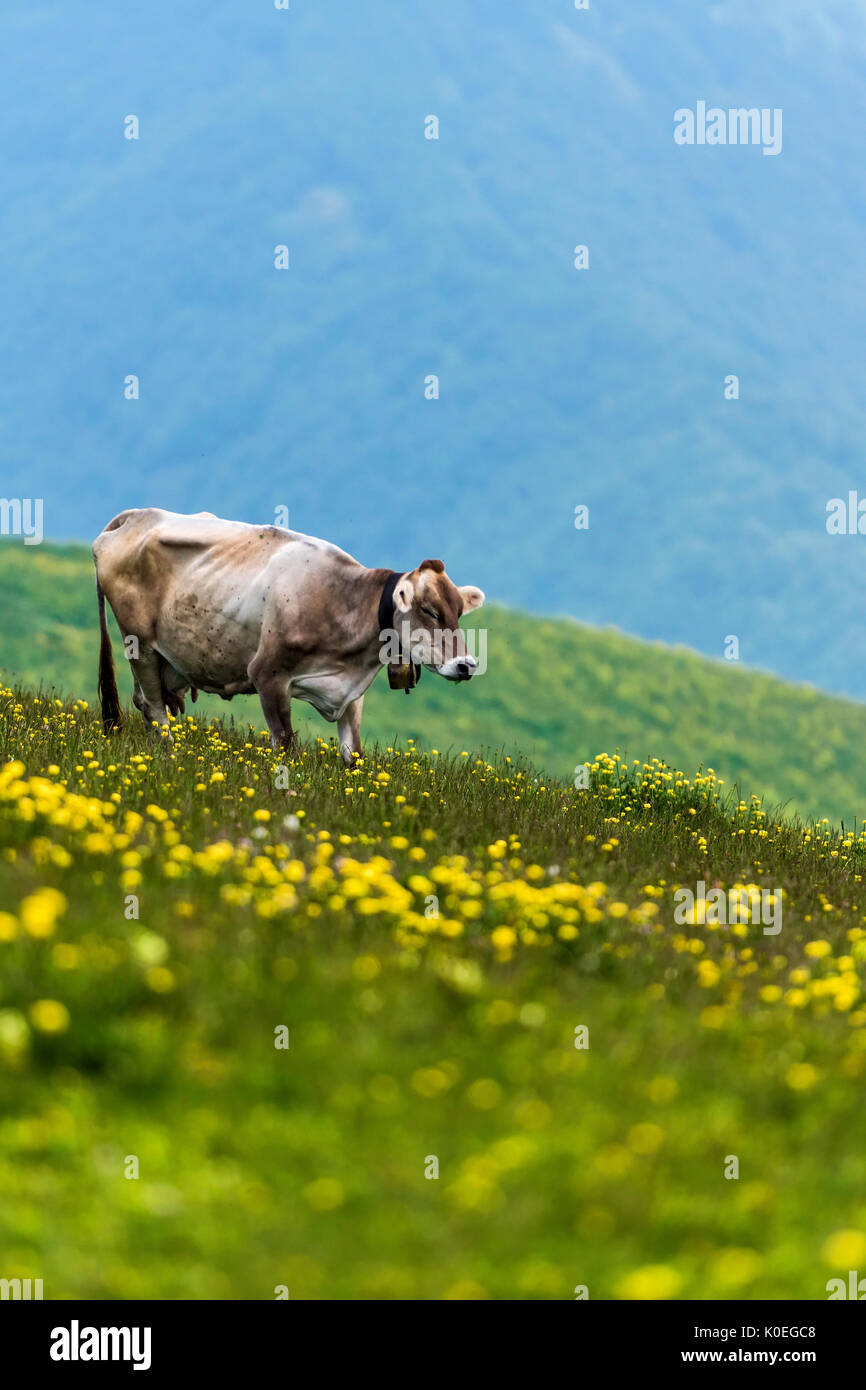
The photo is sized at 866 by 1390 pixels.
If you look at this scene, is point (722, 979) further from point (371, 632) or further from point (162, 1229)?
point (371, 632)

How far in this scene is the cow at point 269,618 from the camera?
1169 cm

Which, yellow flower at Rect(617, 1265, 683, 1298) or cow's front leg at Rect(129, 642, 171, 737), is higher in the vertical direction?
Result: cow's front leg at Rect(129, 642, 171, 737)

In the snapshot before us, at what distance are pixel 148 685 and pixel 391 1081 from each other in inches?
376

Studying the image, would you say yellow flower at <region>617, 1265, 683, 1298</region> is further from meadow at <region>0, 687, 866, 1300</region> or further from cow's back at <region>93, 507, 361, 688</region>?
cow's back at <region>93, 507, 361, 688</region>

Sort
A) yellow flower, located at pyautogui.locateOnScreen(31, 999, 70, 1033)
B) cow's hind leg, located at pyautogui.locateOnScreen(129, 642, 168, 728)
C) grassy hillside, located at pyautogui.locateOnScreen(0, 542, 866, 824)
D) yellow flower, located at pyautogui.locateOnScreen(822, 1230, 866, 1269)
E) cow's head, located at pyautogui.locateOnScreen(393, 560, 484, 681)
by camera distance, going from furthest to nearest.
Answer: grassy hillside, located at pyautogui.locateOnScreen(0, 542, 866, 824) → cow's hind leg, located at pyautogui.locateOnScreen(129, 642, 168, 728) → cow's head, located at pyautogui.locateOnScreen(393, 560, 484, 681) → yellow flower, located at pyautogui.locateOnScreen(31, 999, 70, 1033) → yellow flower, located at pyautogui.locateOnScreen(822, 1230, 866, 1269)

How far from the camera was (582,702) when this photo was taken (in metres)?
36.4

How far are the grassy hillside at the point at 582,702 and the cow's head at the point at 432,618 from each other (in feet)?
61.5

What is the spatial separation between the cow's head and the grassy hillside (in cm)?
1875

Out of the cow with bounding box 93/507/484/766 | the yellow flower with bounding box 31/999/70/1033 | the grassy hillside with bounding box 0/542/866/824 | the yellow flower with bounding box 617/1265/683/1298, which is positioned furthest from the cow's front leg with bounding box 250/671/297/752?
the grassy hillside with bounding box 0/542/866/824

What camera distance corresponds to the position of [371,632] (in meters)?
12.1

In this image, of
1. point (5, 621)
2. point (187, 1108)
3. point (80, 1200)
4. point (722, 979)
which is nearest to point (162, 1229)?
point (80, 1200)

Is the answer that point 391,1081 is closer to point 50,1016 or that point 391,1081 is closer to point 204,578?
point 50,1016

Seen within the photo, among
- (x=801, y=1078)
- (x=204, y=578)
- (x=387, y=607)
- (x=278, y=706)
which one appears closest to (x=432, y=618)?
(x=387, y=607)

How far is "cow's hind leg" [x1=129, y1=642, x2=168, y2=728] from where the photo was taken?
13789mm
